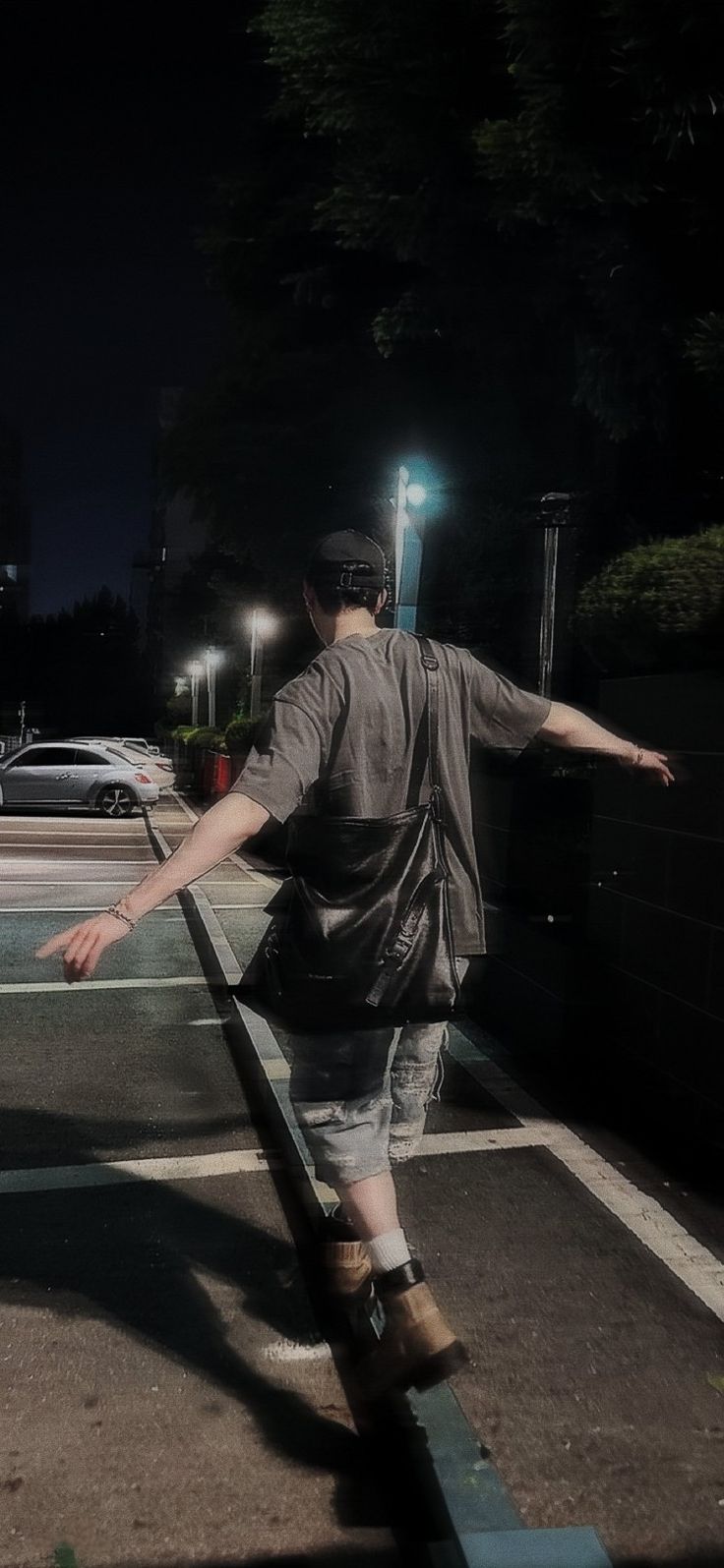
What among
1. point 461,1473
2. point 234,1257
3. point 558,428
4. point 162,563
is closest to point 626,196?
point 558,428

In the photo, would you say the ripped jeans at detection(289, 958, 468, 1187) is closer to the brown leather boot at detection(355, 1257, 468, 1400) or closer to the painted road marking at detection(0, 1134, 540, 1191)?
the brown leather boot at detection(355, 1257, 468, 1400)

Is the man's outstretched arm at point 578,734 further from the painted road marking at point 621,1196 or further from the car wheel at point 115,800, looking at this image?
the car wheel at point 115,800

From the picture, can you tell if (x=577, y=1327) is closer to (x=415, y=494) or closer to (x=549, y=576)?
(x=549, y=576)

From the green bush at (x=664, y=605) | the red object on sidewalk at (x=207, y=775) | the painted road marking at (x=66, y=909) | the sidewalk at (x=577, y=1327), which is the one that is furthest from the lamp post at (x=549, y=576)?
the red object on sidewalk at (x=207, y=775)

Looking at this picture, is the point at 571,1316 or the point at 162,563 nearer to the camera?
the point at 571,1316

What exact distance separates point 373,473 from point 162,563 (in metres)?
105

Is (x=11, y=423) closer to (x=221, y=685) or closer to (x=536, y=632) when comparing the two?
(x=221, y=685)

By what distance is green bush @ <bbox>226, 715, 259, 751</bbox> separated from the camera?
2906cm

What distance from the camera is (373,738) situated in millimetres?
3047

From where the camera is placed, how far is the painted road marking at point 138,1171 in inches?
184

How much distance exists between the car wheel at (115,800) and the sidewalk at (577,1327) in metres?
21.9

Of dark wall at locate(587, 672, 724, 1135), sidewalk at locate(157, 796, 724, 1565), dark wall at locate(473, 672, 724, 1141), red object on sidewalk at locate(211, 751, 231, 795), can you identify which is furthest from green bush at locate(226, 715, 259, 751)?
sidewalk at locate(157, 796, 724, 1565)

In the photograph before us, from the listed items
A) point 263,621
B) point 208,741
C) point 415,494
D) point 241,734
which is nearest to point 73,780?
point 241,734

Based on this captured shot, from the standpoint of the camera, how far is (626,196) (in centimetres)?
1144
